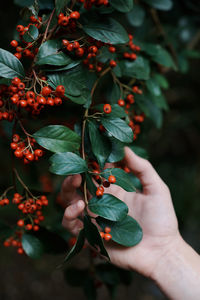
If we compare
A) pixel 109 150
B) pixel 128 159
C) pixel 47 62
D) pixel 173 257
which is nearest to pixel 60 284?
pixel 173 257

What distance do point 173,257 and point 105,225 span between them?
40 cm

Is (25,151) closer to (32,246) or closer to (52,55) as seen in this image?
(52,55)

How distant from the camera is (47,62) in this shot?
26.0 inches

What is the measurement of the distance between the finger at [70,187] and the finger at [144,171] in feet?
0.65

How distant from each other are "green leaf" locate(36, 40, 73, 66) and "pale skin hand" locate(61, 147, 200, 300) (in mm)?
438

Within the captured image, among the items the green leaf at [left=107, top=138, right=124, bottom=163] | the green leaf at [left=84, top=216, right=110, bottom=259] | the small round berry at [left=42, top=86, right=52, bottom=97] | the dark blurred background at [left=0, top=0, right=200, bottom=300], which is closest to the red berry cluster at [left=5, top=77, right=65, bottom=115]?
the small round berry at [left=42, top=86, right=52, bottom=97]

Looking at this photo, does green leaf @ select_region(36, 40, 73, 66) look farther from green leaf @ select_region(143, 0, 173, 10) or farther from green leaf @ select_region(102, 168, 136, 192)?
green leaf @ select_region(143, 0, 173, 10)

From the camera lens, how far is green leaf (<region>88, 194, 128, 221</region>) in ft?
2.37

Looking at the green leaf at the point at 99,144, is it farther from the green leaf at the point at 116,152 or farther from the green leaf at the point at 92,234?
the green leaf at the point at 92,234

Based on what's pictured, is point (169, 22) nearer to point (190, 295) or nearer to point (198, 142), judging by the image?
point (190, 295)

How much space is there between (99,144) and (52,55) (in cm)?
27

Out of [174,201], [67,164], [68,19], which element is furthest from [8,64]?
[174,201]

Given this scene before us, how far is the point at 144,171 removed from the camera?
1.02m

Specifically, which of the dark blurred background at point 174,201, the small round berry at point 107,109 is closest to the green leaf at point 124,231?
the small round berry at point 107,109
